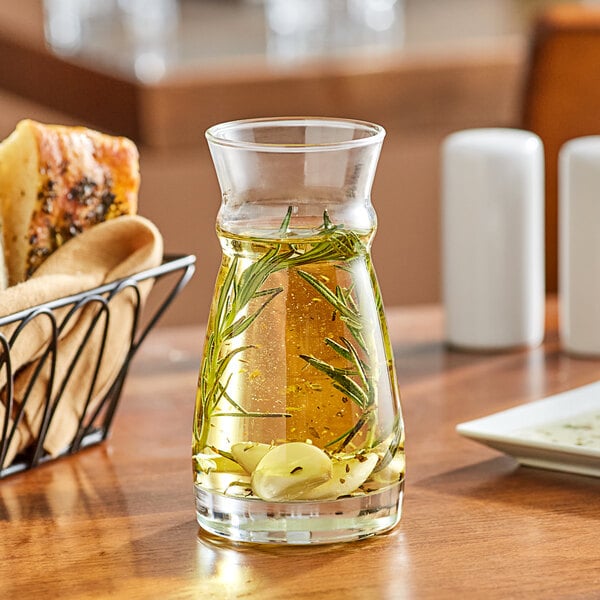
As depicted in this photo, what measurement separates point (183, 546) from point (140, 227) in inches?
10.0

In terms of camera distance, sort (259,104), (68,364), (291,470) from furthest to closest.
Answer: (259,104), (68,364), (291,470)

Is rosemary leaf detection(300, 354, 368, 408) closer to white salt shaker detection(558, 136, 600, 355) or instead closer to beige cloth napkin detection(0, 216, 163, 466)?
beige cloth napkin detection(0, 216, 163, 466)

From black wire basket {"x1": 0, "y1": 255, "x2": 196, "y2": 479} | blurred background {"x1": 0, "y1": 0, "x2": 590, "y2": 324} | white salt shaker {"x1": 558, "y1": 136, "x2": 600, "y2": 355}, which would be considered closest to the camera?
black wire basket {"x1": 0, "y1": 255, "x2": 196, "y2": 479}

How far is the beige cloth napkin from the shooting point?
2.44 ft

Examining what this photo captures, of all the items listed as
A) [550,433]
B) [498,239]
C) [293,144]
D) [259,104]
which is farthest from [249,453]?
[259,104]

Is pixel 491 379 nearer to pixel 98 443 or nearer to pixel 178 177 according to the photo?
pixel 98 443

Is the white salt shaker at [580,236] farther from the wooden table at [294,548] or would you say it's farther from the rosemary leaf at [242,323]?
the rosemary leaf at [242,323]

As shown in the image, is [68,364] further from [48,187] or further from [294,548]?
[294,548]

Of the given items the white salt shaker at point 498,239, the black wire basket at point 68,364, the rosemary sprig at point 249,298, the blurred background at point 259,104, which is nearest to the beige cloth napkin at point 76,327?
the black wire basket at point 68,364

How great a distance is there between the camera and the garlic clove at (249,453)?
1.94 feet

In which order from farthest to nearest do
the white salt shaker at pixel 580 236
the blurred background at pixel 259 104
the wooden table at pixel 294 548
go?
the blurred background at pixel 259 104, the white salt shaker at pixel 580 236, the wooden table at pixel 294 548

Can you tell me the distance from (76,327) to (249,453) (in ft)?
0.75

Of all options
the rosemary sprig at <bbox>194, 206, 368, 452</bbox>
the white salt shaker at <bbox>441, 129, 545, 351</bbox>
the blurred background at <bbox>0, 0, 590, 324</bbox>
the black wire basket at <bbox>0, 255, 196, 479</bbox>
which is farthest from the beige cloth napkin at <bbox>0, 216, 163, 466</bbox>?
the blurred background at <bbox>0, 0, 590, 324</bbox>

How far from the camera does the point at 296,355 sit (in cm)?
60
